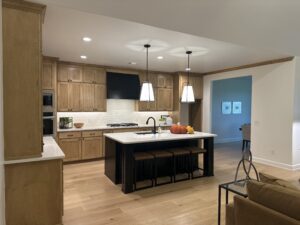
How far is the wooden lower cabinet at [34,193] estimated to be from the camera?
225cm

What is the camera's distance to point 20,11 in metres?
2.25

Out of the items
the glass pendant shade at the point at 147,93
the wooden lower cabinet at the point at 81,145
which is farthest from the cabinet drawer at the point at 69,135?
the glass pendant shade at the point at 147,93

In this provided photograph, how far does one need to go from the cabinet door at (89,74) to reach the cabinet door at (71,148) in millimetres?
1666

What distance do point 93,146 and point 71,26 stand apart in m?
3.41

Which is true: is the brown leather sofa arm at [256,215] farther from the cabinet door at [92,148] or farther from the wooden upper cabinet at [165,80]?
the wooden upper cabinet at [165,80]

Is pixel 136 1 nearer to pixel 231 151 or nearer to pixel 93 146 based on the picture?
pixel 93 146

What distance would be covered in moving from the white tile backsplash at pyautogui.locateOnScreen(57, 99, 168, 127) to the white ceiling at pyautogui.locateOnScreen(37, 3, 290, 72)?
1.39 m

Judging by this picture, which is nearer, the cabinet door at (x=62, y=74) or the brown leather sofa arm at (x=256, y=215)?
the brown leather sofa arm at (x=256, y=215)

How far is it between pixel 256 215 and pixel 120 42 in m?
3.29

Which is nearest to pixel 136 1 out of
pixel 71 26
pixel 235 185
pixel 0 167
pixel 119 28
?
pixel 119 28

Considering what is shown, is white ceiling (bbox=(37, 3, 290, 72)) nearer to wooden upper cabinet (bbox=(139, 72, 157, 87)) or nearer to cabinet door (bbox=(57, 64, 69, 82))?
cabinet door (bbox=(57, 64, 69, 82))

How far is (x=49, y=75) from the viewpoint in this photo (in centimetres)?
520

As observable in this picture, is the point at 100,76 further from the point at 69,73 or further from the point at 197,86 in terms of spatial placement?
the point at 197,86

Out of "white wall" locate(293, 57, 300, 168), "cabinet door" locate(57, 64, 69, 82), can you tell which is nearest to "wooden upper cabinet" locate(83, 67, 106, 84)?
"cabinet door" locate(57, 64, 69, 82)
